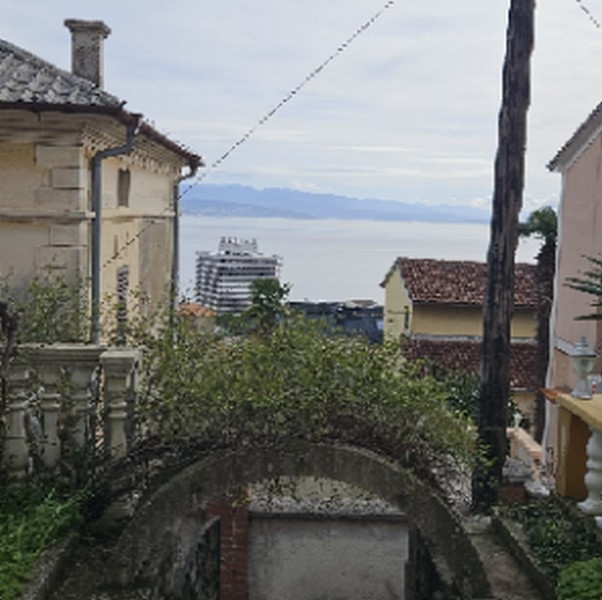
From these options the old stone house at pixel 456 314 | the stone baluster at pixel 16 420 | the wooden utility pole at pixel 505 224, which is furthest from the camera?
the old stone house at pixel 456 314

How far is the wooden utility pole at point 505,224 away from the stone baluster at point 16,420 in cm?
447

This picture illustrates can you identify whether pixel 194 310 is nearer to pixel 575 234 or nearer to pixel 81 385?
pixel 81 385

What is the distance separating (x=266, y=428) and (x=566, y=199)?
14804 mm

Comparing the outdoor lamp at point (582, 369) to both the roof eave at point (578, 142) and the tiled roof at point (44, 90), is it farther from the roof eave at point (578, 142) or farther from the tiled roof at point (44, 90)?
the roof eave at point (578, 142)

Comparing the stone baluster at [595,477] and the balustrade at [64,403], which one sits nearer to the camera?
the balustrade at [64,403]

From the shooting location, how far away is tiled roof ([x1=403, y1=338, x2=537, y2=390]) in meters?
28.0

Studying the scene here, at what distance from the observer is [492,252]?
8.37 metres

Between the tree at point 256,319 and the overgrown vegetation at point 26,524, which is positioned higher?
the tree at point 256,319

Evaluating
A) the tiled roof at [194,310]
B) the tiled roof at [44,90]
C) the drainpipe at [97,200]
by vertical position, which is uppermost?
the tiled roof at [44,90]

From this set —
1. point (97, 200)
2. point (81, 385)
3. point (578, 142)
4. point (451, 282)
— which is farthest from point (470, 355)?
point (81, 385)

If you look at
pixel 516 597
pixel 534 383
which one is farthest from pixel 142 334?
pixel 534 383

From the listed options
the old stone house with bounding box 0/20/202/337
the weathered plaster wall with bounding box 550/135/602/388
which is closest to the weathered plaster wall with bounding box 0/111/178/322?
the old stone house with bounding box 0/20/202/337

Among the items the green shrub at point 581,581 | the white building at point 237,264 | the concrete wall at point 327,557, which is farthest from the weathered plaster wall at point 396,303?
the green shrub at point 581,581

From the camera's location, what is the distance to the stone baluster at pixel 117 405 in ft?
18.0
